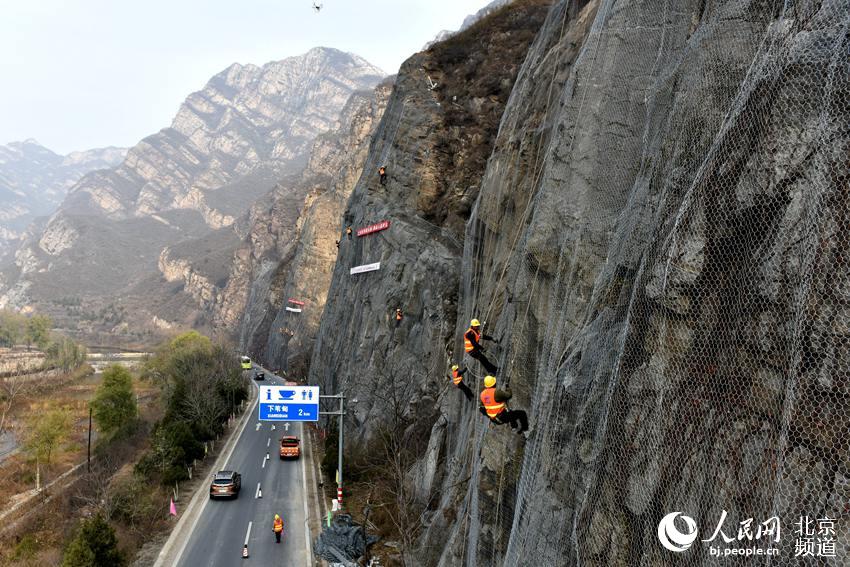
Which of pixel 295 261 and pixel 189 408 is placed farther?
pixel 295 261

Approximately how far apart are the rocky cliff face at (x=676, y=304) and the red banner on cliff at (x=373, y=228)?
73.9 ft

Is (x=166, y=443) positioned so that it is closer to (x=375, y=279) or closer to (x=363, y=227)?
(x=375, y=279)

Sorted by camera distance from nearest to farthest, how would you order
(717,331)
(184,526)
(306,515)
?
1. (717,331)
2. (184,526)
3. (306,515)

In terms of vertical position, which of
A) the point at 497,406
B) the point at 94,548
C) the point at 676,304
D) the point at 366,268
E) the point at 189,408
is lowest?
the point at 189,408

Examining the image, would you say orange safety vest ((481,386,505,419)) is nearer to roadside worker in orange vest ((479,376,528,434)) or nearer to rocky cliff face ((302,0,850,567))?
roadside worker in orange vest ((479,376,528,434))

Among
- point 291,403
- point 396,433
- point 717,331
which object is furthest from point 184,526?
point 717,331

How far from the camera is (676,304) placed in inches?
266

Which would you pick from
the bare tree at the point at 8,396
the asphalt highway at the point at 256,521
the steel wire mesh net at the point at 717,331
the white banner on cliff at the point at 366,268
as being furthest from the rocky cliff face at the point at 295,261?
the steel wire mesh net at the point at 717,331

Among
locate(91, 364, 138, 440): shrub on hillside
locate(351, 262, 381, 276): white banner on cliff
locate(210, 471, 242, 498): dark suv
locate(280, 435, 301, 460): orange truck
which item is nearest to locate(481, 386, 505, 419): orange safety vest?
locate(210, 471, 242, 498): dark suv

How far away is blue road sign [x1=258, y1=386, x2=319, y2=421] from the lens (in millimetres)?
23641

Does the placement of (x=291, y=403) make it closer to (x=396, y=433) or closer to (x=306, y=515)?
(x=396, y=433)

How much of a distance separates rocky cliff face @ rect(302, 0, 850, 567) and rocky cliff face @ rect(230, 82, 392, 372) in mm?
63570

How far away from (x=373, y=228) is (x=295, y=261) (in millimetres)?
52461

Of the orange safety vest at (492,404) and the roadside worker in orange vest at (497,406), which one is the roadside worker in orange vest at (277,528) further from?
the orange safety vest at (492,404)
